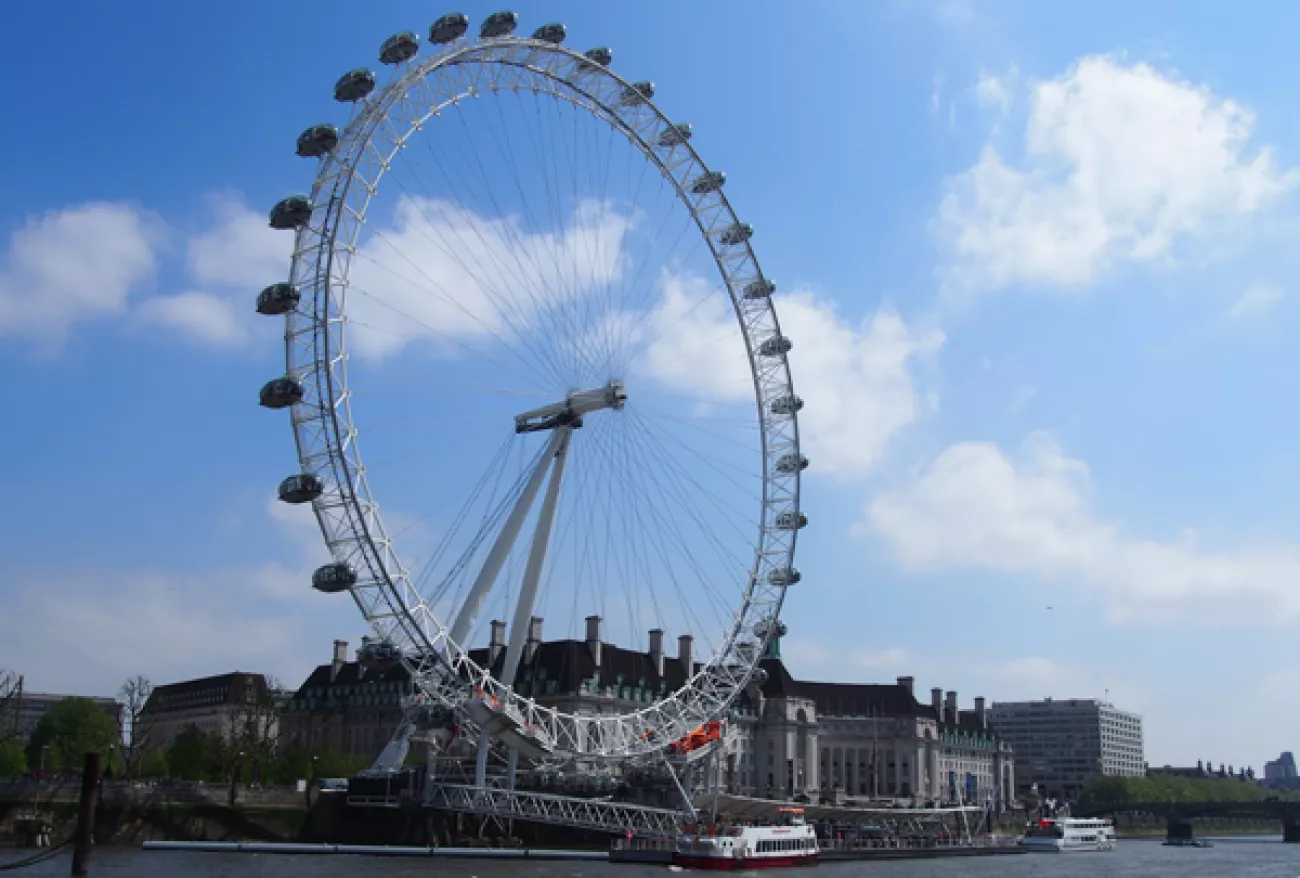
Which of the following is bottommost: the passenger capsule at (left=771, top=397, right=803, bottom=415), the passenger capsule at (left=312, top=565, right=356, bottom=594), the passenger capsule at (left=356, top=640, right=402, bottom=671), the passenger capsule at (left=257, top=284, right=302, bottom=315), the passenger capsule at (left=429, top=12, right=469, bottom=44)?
the passenger capsule at (left=356, top=640, right=402, bottom=671)

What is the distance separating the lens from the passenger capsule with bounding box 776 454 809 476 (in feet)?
264

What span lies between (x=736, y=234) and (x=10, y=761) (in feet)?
226

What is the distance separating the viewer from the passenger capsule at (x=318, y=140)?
54.9m

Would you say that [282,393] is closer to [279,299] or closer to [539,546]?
[279,299]

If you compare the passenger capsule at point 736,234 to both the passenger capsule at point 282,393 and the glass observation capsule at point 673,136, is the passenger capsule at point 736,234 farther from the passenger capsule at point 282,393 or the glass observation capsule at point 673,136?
the passenger capsule at point 282,393

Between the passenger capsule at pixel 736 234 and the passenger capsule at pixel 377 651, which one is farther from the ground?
the passenger capsule at pixel 736 234

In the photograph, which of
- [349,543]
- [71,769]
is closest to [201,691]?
[71,769]

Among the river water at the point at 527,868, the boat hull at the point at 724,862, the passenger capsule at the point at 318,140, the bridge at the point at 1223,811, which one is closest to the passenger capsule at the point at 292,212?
the passenger capsule at the point at 318,140

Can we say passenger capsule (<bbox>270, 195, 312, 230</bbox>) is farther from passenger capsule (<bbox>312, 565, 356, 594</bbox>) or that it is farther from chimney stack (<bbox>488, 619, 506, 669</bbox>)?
chimney stack (<bbox>488, 619, 506, 669</bbox>)

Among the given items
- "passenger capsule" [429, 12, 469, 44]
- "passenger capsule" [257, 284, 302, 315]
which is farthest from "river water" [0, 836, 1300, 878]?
"passenger capsule" [429, 12, 469, 44]

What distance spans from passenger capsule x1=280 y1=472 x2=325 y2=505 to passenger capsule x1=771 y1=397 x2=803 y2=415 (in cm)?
3422

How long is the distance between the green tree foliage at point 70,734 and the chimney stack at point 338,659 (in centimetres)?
3038

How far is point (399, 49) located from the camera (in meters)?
56.8

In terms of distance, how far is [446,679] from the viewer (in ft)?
202
